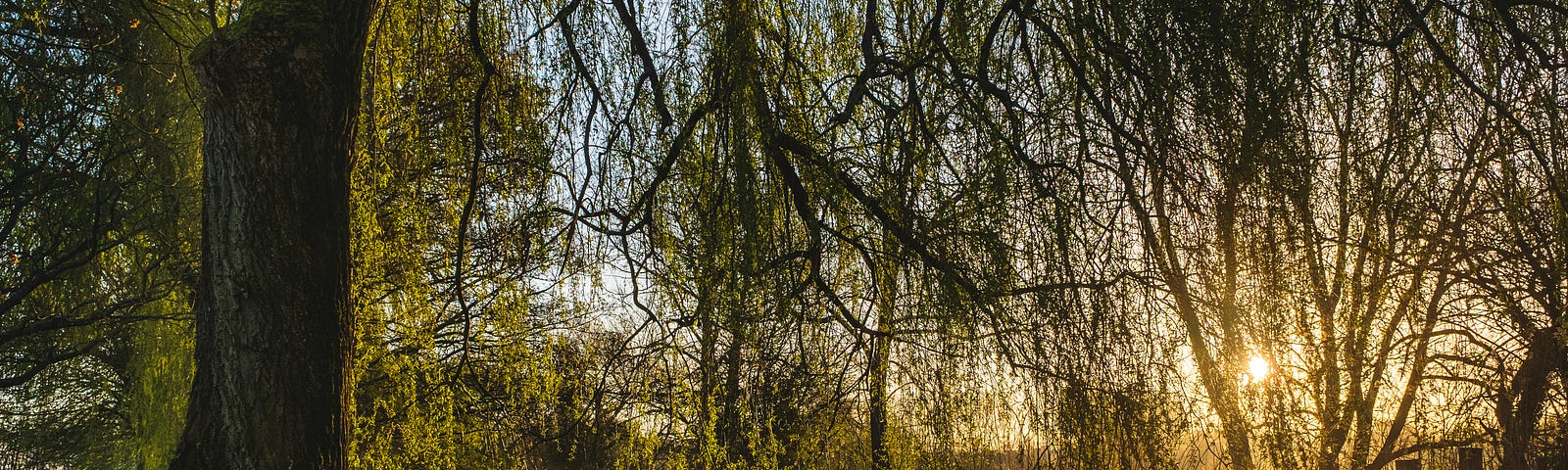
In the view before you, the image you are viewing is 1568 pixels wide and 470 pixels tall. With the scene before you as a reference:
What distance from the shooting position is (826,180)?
1.81m

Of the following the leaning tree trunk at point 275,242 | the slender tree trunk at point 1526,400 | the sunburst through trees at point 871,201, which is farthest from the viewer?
the slender tree trunk at point 1526,400

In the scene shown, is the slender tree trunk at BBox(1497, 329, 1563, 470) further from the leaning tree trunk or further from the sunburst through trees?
the leaning tree trunk

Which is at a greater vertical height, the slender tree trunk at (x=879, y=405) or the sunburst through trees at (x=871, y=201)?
the sunburst through trees at (x=871, y=201)

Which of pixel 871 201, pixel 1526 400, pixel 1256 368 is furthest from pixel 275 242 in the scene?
pixel 1526 400

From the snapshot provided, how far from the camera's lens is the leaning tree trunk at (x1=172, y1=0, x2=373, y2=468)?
1845mm

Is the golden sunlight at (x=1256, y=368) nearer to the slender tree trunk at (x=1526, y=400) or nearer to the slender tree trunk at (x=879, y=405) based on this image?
the slender tree trunk at (x=879, y=405)

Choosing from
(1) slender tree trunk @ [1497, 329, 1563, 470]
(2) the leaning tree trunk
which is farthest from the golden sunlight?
(1) slender tree trunk @ [1497, 329, 1563, 470]

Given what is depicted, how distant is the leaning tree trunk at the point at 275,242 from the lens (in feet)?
6.05

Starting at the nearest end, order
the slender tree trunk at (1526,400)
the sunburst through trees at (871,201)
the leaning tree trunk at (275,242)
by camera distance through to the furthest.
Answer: the sunburst through trees at (871,201)
the leaning tree trunk at (275,242)
the slender tree trunk at (1526,400)

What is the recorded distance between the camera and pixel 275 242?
187 centimetres

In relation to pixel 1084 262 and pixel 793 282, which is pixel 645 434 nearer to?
pixel 793 282

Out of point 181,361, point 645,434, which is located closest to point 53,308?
point 181,361

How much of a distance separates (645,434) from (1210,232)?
1.26m

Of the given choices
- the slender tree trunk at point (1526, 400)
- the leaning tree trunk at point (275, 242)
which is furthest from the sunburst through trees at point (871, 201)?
the slender tree trunk at point (1526, 400)
